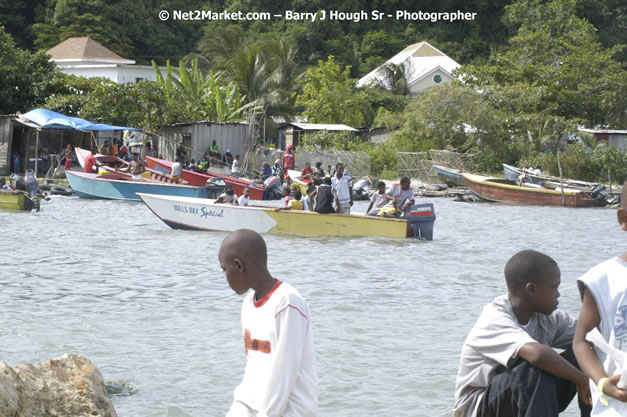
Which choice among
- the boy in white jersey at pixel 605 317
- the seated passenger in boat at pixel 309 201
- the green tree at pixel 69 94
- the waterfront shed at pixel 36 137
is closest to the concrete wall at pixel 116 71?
the green tree at pixel 69 94

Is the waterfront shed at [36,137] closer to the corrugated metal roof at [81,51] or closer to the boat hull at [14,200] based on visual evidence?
the boat hull at [14,200]

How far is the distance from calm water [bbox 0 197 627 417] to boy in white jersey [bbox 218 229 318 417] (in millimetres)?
4202

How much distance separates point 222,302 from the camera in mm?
12570

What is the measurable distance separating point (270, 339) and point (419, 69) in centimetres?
5918

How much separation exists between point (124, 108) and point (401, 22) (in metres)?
43.8

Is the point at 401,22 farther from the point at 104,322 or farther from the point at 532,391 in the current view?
the point at 532,391

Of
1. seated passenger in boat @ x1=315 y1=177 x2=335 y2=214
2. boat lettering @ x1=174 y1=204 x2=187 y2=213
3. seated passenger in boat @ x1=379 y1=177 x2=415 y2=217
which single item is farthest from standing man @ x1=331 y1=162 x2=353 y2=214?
boat lettering @ x1=174 y1=204 x2=187 y2=213

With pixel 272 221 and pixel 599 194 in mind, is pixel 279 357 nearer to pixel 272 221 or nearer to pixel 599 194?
pixel 272 221

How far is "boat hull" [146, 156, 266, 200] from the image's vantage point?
28.7 m

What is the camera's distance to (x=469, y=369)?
389 centimetres

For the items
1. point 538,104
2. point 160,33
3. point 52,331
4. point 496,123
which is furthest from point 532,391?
point 160,33

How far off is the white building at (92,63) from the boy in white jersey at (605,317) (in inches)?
2160

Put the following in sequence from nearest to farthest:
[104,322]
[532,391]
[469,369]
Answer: [532,391]
[469,369]
[104,322]

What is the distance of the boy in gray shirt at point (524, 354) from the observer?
360 cm
